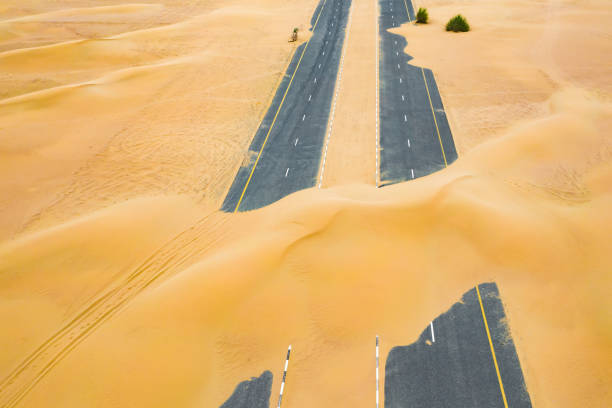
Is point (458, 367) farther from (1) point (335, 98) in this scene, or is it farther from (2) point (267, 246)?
(1) point (335, 98)

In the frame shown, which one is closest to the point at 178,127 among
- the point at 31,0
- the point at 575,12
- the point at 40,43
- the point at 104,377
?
the point at 104,377

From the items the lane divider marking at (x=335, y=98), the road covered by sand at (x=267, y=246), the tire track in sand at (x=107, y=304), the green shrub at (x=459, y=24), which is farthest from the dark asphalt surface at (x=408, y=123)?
the tire track in sand at (x=107, y=304)

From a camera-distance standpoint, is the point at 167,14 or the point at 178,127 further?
the point at 167,14

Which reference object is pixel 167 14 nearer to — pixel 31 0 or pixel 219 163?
pixel 31 0

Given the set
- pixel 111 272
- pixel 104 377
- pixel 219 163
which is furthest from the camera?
pixel 219 163

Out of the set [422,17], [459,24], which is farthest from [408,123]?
[422,17]

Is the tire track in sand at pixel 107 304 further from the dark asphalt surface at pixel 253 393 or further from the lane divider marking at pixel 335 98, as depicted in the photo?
the lane divider marking at pixel 335 98
